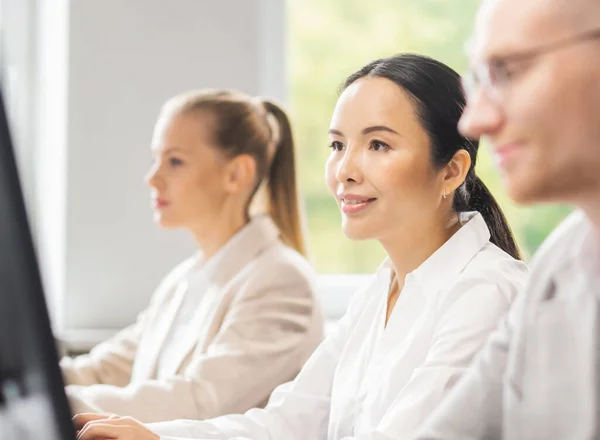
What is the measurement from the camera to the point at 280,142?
2336 mm

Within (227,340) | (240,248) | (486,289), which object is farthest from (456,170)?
(240,248)

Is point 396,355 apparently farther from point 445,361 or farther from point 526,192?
point 526,192

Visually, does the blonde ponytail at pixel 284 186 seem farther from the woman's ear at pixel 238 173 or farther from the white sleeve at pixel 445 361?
the white sleeve at pixel 445 361

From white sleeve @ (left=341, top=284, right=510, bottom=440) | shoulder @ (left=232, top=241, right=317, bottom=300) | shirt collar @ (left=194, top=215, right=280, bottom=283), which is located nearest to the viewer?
white sleeve @ (left=341, top=284, right=510, bottom=440)

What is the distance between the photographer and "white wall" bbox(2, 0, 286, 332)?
2900 millimetres

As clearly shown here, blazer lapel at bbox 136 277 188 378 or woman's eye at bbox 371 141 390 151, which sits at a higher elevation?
woman's eye at bbox 371 141 390 151

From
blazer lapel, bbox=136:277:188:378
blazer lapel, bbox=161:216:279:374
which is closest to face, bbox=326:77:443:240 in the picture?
blazer lapel, bbox=161:216:279:374

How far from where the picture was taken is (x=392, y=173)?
55.1 inches

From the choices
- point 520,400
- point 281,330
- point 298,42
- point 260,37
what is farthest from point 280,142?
point 520,400

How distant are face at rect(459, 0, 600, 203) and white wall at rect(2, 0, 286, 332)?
2166mm

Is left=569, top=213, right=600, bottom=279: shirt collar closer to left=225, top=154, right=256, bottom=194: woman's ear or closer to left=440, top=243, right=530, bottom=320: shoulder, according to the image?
left=440, top=243, right=530, bottom=320: shoulder

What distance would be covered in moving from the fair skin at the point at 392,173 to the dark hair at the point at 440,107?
0.05ft

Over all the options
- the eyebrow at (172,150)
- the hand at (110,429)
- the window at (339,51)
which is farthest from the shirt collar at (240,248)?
the window at (339,51)

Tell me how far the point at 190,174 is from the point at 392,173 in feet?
3.09
